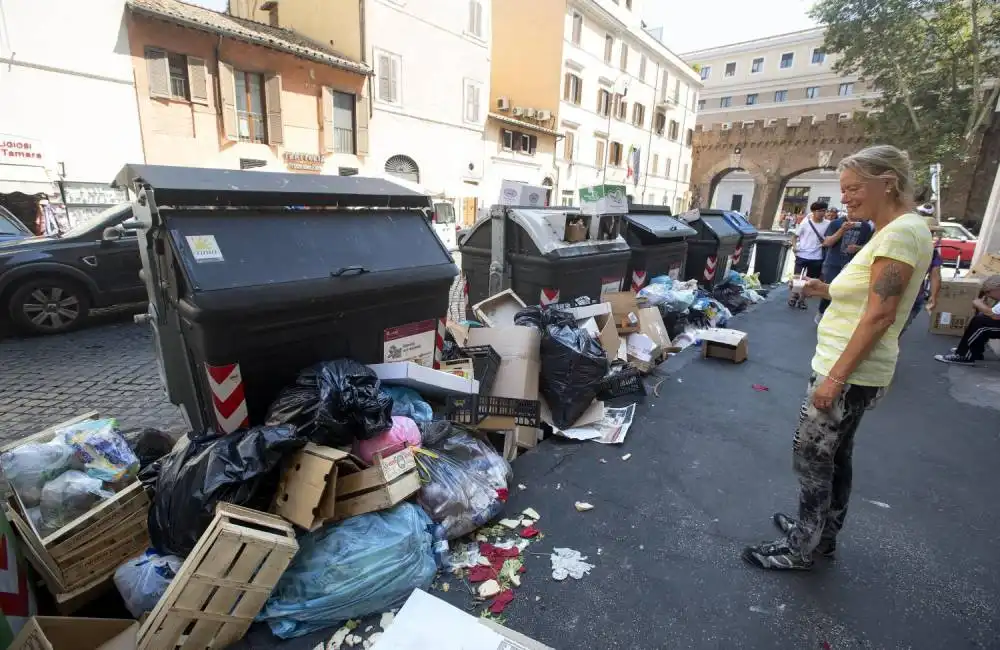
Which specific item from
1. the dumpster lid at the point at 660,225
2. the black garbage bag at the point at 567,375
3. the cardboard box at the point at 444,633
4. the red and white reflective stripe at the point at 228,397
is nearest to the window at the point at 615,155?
the dumpster lid at the point at 660,225

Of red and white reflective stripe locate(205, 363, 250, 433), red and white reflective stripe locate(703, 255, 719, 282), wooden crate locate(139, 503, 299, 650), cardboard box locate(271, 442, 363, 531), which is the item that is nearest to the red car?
red and white reflective stripe locate(703, 255, 719, 282)

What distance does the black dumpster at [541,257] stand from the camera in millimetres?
4547

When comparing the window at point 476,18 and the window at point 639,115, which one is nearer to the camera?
the window at point 476,18

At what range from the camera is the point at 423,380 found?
105 inches

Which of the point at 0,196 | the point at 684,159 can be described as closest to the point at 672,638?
the point at 0,196

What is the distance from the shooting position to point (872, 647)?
182 centimetres

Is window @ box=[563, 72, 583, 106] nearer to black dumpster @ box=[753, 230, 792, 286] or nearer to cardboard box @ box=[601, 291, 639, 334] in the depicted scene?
black dumpster @ box=[753, 230, 792, 286]

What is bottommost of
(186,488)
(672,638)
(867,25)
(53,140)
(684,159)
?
(672,638)

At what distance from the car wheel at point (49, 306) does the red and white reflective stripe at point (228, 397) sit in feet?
→ 15.6

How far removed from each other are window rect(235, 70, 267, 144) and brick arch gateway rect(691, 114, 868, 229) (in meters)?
25.6

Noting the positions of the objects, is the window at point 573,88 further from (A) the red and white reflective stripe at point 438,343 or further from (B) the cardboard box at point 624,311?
(A) the red and white reflective stripe at point 438,343

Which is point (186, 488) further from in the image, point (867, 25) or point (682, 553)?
point (867, 25)

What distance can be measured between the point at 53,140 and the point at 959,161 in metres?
27.7

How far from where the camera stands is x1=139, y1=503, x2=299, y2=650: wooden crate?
156 centimetres
